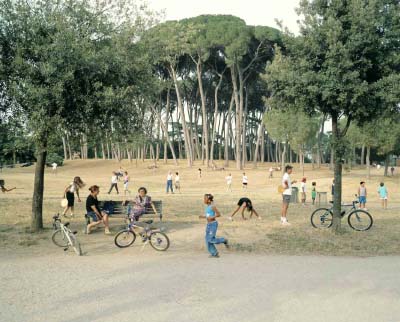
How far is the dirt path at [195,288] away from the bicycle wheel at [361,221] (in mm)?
3793

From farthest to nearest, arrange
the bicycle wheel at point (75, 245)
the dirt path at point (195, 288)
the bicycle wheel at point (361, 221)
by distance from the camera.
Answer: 1. the bicycle wheel at point (361, 221)
2. the bicycle wheel at point (75, 245)
3. the dirt path at point (195, 288)

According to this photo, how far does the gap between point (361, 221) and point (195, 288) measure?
8.55 meters

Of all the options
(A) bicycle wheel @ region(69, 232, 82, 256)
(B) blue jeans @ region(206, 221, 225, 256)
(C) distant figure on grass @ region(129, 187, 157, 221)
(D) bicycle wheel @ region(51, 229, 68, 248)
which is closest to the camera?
(B) blue jeans @ region(206, 221, 225, 256)

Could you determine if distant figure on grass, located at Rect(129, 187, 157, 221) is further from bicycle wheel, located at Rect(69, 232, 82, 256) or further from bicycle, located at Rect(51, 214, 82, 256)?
bicycle wheel, located at Rect(69, 232, 82, 256)

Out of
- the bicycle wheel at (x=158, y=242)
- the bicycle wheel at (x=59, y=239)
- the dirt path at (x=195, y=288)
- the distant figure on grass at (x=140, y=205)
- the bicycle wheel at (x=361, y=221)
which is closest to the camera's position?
the dirt path at (x=195, y=288)

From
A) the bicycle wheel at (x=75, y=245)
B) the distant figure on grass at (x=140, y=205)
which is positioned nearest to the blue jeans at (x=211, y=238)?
the bicycle wheel at (x=75, y=245)

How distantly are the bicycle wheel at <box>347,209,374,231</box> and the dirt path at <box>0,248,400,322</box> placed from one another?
3793mm

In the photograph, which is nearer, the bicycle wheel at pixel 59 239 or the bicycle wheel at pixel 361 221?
the bicycle wheel at pixel 59 239

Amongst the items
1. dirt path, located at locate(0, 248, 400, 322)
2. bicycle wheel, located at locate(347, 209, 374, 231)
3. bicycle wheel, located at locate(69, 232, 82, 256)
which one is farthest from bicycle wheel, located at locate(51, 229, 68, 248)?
bicycle wheel, located at locate(347, 209, 374, 231)

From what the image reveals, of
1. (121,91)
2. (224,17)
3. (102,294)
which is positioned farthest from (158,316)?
(224,17)

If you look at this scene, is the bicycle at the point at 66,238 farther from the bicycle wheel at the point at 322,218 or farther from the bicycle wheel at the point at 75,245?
the bicycle wheel at the point at 322,218

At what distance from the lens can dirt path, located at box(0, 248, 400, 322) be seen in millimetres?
5883

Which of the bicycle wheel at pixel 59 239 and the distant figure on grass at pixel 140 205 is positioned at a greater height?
the distant figure on grass at pixel 140 205

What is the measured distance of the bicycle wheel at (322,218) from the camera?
1403 cm
